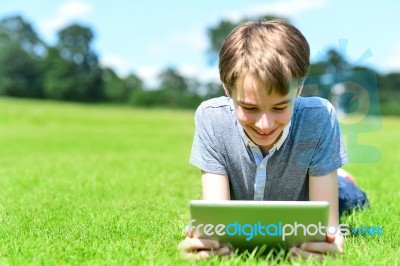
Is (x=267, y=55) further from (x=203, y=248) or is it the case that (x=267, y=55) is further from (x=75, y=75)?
(x=75, y=75)

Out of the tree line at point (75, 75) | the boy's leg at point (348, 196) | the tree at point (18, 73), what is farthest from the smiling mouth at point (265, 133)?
the tree at point (18, 73)

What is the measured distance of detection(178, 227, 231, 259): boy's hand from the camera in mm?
3145

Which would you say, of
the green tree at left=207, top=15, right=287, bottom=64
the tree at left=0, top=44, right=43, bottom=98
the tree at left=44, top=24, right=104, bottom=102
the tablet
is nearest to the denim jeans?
the tablet

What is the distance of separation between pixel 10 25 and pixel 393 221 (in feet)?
340

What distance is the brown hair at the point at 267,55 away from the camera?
3.02m

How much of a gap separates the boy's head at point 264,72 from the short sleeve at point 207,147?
41 centimetres

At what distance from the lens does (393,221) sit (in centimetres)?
457

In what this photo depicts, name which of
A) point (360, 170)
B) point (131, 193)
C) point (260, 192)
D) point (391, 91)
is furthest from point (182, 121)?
point (391, 91)

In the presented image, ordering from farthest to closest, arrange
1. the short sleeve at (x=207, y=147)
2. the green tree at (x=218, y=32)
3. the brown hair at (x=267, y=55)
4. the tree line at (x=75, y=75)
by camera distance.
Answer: the green tree at (x=218, y=32) < the tree line at (x=75, y=75) < the short sleeve at (x=207, y=147) < the brown hair at (x=267, y=55)

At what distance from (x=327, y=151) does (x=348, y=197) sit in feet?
5.59

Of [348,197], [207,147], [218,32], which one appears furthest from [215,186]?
[218,32]

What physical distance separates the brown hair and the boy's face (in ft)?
0.13

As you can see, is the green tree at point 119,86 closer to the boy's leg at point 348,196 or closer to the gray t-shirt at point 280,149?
the boy's leg at point 348,196

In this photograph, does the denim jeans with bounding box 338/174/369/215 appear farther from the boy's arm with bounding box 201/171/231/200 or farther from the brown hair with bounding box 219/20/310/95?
the brown hair with bounding box 219/20/310/95
